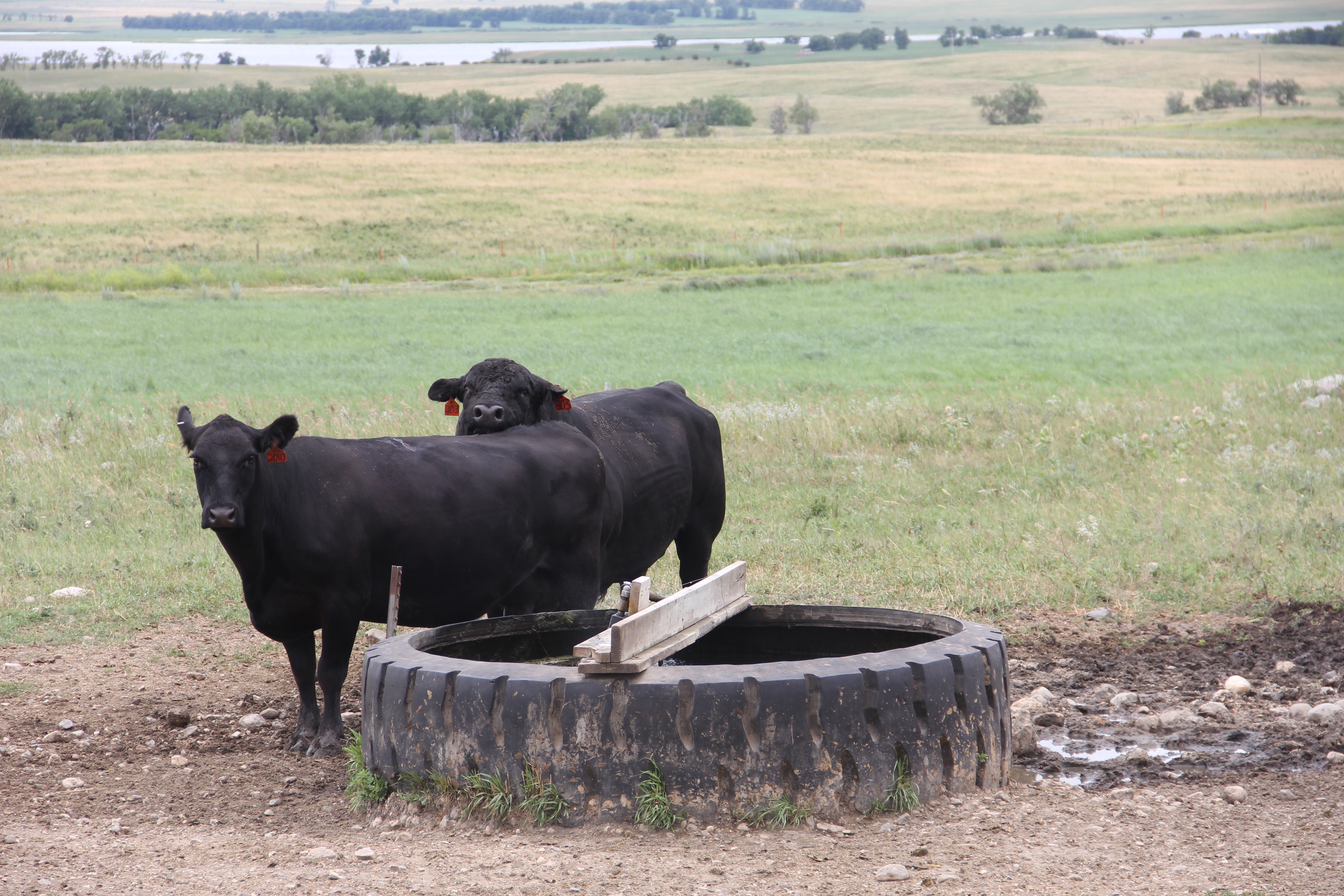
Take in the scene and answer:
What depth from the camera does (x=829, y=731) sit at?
15.8 ft

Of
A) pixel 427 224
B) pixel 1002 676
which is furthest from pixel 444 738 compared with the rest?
pixel 427 224

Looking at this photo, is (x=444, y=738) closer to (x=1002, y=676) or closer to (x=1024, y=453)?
(x=1002, y=676)

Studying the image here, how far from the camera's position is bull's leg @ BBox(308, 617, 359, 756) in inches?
251

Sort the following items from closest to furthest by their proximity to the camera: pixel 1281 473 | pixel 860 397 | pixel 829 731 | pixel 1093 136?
pixel 829 731 → pixel 1281 473 → pixel 860 397 → pixel 1093 136

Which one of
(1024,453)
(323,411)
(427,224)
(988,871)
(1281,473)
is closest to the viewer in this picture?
(988,871)

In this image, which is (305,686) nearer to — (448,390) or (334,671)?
(334,671)

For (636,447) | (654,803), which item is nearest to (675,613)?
(654,803)

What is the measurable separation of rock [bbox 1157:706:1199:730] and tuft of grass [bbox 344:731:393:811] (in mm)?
3723

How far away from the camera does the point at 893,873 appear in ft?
14.0

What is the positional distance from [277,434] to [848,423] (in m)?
9.84

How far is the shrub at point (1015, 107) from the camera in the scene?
15250 cm

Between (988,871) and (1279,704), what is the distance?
9.99 feet

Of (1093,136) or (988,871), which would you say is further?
(1093,136)

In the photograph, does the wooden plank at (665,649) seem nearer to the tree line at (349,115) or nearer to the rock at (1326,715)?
the rock at (1326,715)
